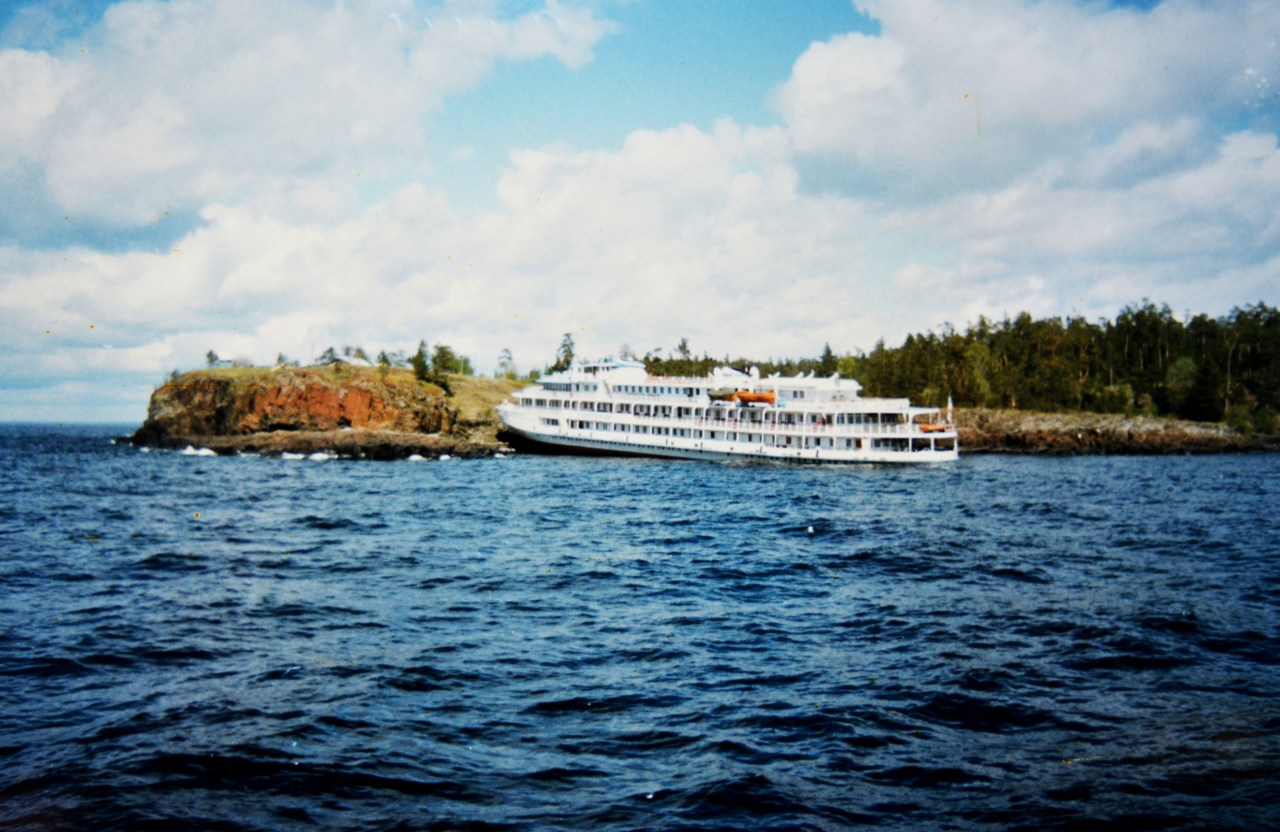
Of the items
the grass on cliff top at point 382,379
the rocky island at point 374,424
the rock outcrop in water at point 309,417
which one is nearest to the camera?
the rock outcrop in water at point 309,417

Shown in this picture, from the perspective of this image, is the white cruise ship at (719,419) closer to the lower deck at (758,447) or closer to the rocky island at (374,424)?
the lower deck at (758,447)

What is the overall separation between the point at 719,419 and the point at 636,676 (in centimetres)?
7342

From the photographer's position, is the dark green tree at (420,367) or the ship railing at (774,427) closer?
the ship railing at (774,427)

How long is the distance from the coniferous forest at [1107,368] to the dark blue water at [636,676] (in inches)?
4038

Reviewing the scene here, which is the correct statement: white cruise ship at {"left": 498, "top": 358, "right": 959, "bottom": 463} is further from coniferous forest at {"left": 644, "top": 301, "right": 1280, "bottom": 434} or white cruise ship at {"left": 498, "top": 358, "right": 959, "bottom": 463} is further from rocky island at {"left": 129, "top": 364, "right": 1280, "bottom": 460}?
coniferous forest at {"left": 644, "top": 301, "right": 1280, "bottom": 434}

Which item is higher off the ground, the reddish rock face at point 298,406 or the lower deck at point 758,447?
the reddish rock face at point 298,406

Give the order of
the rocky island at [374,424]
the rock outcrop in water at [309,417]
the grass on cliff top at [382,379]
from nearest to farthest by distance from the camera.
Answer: the rock outcrop in water at [309,417] → the rocky island at [374,424] → the grass on cliff top at [382,379]

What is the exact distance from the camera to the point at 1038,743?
14.0 m

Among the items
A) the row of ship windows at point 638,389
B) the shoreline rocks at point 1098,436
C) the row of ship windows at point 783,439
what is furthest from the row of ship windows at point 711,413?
the shoreline rocks at point 1098,436

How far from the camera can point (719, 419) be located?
295ft

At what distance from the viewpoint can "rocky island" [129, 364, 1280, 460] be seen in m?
96.3

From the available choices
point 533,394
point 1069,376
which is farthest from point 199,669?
point 1069,376

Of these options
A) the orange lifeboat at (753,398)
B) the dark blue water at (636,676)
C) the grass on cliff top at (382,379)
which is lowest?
the dark blue water at (636,676)

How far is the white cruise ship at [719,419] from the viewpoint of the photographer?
84.4 metres
